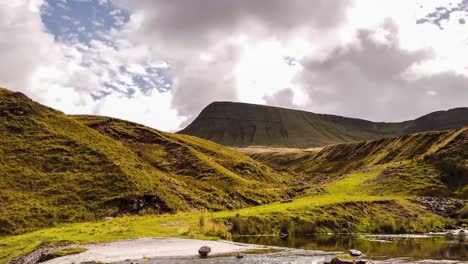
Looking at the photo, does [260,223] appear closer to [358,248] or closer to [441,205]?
[358,248]

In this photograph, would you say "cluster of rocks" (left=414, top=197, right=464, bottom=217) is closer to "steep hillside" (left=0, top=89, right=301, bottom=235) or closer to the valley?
the valley

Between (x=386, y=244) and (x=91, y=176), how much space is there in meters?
58.4

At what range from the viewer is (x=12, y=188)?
8000 centimetres

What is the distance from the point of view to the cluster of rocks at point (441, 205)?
3328 inches

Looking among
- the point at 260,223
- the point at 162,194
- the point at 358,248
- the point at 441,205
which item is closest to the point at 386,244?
→ the point at 358,248

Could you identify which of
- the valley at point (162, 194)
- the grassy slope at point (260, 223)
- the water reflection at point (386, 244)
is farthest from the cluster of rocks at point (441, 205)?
the water reflection at point (386, 244)

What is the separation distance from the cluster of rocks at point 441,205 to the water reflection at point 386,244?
68.3 feet

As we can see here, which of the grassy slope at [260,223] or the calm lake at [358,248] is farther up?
the grassy slope at [260,223]

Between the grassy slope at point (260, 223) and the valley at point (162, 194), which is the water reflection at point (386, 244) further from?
the valley at point (162, 194)

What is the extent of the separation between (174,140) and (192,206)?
53866 millimetres

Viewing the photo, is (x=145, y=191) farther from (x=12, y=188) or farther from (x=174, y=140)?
(x=174, y=140)

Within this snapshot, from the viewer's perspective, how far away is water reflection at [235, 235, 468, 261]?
150 ft

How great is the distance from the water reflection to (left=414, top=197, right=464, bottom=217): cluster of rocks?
20.8 metres

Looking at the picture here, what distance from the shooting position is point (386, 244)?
184ft
